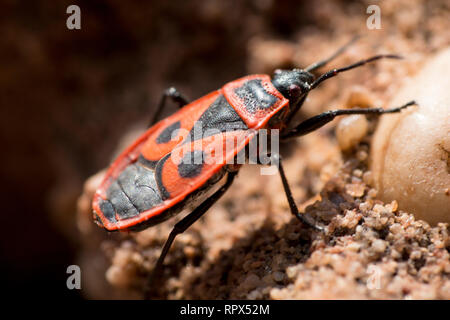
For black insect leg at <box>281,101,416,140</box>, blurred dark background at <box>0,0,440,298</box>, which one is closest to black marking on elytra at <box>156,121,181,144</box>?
black insect leg at <box>281,101,416,140</box>

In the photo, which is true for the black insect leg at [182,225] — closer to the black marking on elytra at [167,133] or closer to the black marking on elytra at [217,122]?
the black marking on elytra at [217,122]

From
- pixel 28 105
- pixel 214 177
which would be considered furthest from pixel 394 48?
pixel 28 105

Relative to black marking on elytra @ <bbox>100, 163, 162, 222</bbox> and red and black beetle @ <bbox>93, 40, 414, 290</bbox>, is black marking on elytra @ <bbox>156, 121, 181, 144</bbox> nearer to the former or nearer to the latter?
red and black beetle @ <bbox>93, 40, 414, 290</bbox>

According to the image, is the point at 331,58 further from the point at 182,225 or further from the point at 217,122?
the point at 182,225

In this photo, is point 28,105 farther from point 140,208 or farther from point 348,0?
point 348,0

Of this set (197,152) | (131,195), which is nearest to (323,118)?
(197,152)

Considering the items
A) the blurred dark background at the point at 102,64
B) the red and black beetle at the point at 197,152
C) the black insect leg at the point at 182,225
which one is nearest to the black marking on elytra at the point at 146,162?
the red and black beetle at the point at 197,152

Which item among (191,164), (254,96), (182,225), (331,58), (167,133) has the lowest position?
(182,225)
